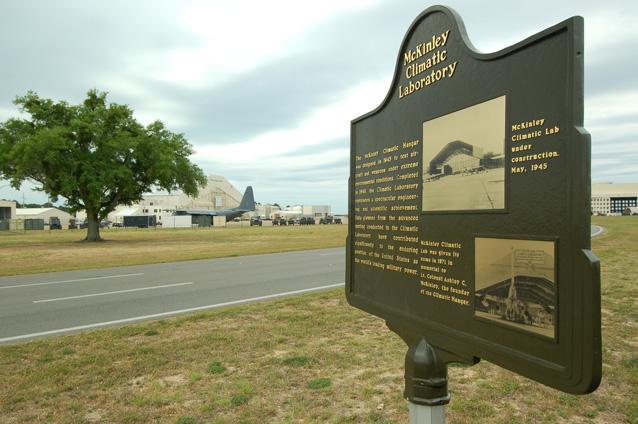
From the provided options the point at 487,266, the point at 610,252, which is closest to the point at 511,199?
the point at 487,266

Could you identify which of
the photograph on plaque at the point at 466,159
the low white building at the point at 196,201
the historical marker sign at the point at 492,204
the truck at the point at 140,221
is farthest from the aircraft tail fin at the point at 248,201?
the photograph on plaque at the point at 466,159

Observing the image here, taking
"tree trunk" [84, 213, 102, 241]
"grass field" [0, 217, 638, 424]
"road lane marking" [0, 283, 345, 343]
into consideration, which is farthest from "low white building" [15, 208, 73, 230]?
"grass field" [0, 217, 638, 424]

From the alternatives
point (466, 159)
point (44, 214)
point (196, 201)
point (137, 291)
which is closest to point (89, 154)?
point (137, 291)

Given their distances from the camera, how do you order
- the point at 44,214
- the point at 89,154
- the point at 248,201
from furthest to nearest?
the point at 44,214, the point at 248,201, the point at 89,154

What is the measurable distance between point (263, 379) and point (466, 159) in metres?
3.19

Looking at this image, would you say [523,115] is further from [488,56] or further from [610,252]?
[610,252]

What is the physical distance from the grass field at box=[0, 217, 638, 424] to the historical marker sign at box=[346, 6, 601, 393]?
1.45m

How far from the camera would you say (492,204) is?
1911 mm

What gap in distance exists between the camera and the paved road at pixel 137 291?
22.8 feet

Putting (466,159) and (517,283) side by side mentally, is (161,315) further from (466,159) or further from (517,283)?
(517,283)

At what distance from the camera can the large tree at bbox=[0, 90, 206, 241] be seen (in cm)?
2580

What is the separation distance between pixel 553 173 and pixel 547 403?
2.79 m

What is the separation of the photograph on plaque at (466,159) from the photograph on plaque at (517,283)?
0.71 feet

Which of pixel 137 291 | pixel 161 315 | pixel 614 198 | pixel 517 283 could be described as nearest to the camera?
pixel 517 283
